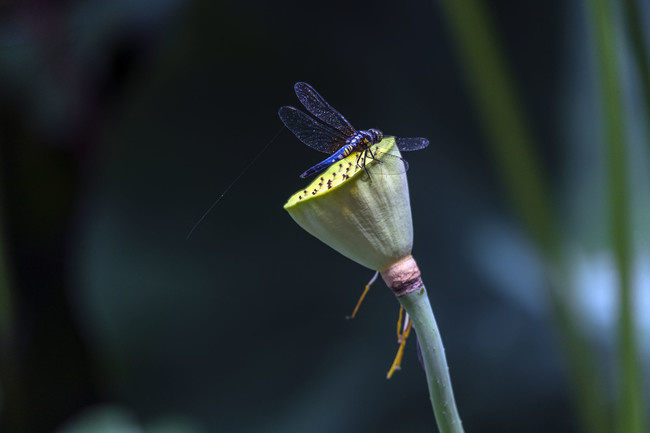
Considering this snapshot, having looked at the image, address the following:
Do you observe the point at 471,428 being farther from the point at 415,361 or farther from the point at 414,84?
the point at 414,84

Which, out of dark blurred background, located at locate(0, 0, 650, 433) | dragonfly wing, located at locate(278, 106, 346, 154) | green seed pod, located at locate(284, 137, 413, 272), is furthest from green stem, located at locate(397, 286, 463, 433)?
dark blurred background, located at locate(0, 0, 650, 433)

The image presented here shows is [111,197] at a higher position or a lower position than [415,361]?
lower

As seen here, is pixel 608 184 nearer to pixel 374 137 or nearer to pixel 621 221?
pixel 621 221

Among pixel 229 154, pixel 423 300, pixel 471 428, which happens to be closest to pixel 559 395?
pixel 471 428

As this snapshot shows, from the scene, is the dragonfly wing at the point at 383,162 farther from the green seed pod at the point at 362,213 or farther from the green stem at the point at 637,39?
the green stem at the point at 637,39

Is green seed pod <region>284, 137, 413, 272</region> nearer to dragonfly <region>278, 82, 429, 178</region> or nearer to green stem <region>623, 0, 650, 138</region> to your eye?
dragonfly <region>278, 82, 429, 178</region>

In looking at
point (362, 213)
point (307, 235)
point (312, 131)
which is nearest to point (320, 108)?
point (312, 131)
